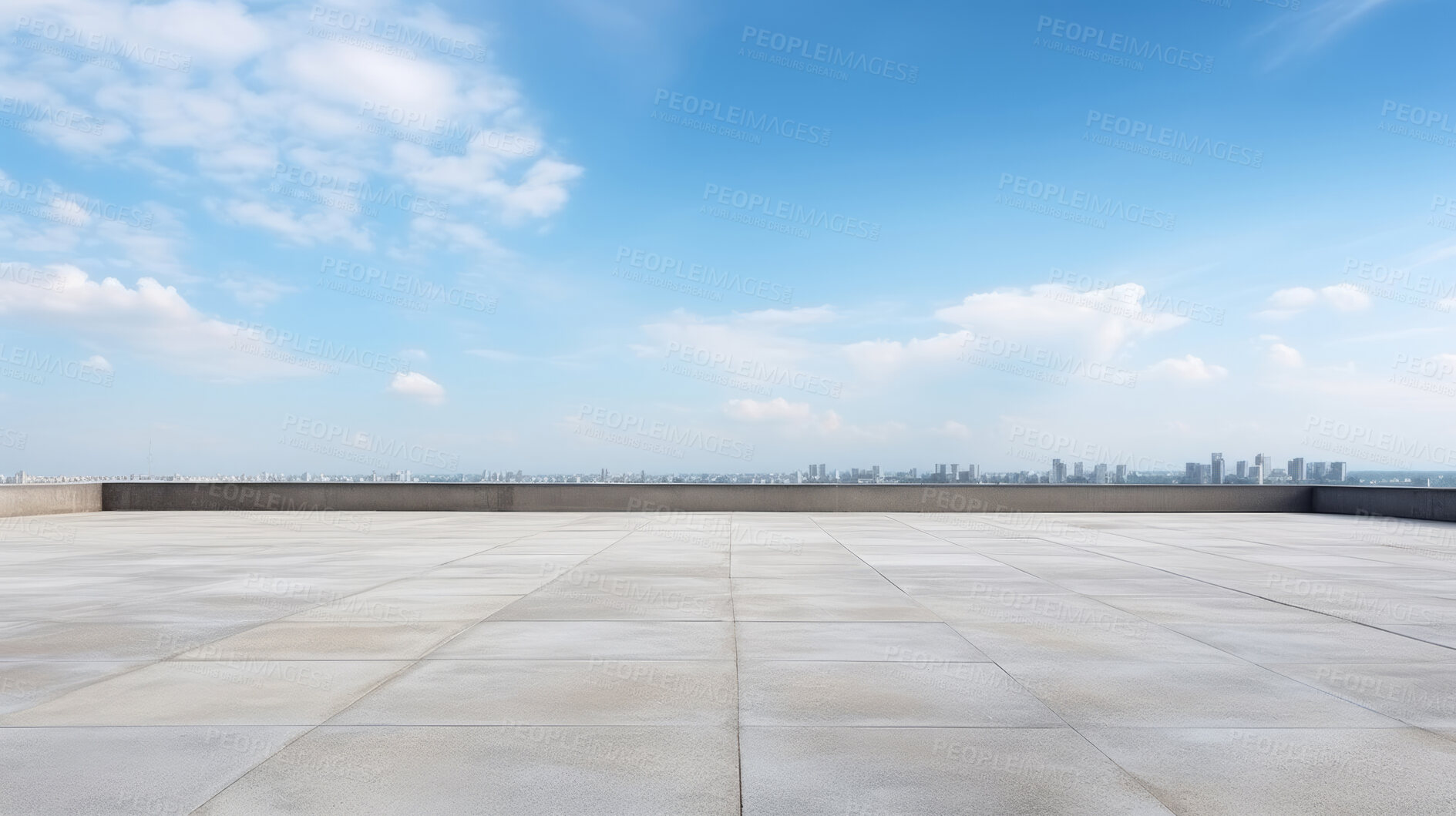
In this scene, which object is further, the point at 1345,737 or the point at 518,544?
the point at 518,544

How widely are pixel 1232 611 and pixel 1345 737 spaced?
14.4 feet

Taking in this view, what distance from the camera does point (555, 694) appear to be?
587 centimetres

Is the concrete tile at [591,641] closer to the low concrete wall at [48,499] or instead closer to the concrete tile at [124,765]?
the concrete tile at [124,765]

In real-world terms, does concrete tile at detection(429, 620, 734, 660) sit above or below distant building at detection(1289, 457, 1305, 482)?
below

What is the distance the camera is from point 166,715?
540 centimetres

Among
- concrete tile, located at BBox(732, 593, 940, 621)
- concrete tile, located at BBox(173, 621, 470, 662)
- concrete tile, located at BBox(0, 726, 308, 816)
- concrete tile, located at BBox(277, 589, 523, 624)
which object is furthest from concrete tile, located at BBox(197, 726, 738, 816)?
concrete tile, located at BBox(732, 593, 940, 621)

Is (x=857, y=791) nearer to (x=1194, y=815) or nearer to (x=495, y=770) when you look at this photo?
(x=1194, y=815)

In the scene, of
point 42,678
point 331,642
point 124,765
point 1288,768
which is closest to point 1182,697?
point 1288,768

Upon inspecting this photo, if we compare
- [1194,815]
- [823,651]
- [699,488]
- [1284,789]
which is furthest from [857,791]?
[699,488]

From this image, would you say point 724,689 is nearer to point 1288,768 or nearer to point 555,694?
point 555,694

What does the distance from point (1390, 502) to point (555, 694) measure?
28463 mm

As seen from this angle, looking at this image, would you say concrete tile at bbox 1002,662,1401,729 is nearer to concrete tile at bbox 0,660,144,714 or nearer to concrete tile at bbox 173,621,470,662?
concrete tile at bbox 173,621,470,662

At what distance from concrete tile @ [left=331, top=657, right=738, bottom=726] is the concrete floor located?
32 millimetres

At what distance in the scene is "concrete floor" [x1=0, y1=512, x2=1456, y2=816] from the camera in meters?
4.28
